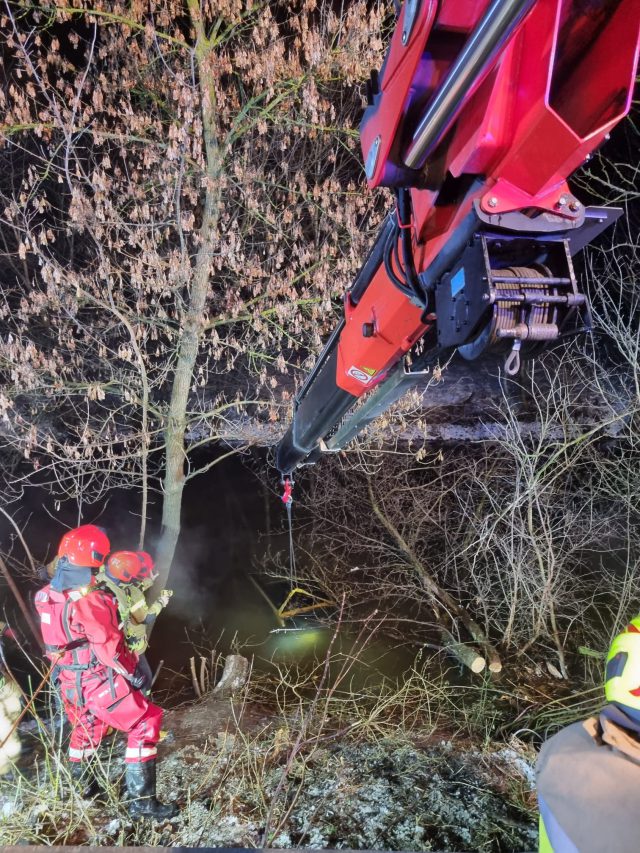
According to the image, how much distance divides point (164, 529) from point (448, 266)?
683 cm

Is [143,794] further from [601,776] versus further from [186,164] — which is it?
[186,164]

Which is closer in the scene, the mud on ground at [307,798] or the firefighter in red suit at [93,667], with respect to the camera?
the mud on ground at [307,798]

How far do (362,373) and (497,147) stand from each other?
1.37m

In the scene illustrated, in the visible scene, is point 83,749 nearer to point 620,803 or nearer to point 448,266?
point 620,803

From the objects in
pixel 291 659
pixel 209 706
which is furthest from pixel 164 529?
pixel 291 659

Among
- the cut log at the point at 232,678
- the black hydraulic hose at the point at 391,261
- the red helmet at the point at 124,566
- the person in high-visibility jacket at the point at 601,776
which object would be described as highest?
the black hydraulic hose at the point at 391,261

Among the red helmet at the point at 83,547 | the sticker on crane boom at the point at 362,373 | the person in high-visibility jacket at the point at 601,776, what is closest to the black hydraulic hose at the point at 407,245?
the sticker on crane boom at the point at 362,373

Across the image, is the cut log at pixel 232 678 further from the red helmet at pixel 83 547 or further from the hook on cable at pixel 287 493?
the red helmet at pixel 83 547

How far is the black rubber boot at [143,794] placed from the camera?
402 cm

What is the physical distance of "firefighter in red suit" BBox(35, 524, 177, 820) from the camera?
4.00 meters

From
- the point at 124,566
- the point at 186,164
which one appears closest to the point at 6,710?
the point at 124,566

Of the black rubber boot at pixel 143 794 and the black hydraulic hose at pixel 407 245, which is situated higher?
the black hydraulic hose at pixel 407 245

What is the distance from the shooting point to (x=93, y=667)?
160 inches

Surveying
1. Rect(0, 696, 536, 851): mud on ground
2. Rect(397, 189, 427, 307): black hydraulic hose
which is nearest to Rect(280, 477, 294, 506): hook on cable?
Rect(0, 696, 536, 851): mud on ground
